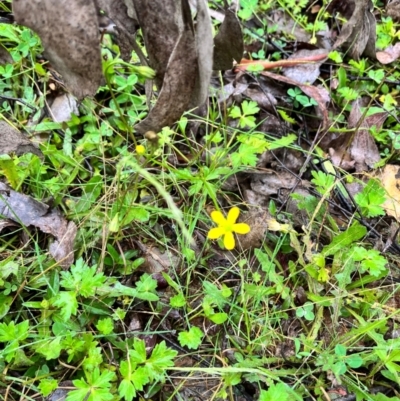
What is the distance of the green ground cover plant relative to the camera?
1.39 meters

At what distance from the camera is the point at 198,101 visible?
53.1 inches

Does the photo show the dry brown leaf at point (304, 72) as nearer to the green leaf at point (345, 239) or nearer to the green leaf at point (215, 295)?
the green leaf at point (345, 239)

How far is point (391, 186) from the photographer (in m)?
1.87

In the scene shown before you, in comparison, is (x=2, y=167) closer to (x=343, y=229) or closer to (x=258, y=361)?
(x=258, y=361)

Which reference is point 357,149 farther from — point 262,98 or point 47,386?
point 47,386

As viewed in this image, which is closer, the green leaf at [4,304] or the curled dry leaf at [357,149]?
the green leaf at [4,304]

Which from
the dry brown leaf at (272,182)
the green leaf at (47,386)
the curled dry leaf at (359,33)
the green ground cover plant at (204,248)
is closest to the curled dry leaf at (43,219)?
the green ground cover plant at (204,248)

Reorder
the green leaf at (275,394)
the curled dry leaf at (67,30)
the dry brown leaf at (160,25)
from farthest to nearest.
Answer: the green leaf at (275,394) < the dry brown leaf at (160,25) < the curled dry leaf at (67,30)

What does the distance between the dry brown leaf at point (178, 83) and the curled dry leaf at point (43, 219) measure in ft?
1.67

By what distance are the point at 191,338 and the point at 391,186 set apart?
3.36ft

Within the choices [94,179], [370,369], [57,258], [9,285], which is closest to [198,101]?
[94,179]

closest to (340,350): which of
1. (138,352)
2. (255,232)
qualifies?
(255,232)

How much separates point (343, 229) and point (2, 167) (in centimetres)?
126

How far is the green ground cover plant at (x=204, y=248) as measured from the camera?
139cm
